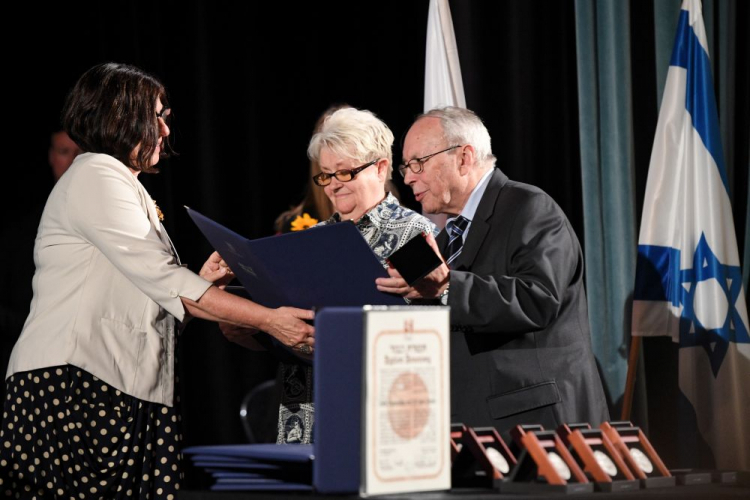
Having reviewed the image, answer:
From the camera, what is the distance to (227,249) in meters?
2.06

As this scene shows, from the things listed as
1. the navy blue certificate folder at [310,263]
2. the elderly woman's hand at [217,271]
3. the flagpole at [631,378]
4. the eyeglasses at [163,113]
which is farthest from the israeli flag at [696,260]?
the eyeglasses at [163,113]

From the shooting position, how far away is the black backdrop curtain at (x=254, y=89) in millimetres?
4137

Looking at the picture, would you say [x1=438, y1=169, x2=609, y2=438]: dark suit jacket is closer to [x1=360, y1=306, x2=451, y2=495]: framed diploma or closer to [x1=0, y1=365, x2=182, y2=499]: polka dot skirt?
[x1=0, y1=365, x2=182, y2=499]: polka dot skirt

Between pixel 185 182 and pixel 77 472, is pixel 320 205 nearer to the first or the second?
pixel 185 182

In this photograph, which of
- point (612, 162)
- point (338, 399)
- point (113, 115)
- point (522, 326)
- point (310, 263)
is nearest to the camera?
point (338, 399)

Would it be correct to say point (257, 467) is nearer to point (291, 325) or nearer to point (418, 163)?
point (291, 325)

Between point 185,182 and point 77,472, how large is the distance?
133 inches

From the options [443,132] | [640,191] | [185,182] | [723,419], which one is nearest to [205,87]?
[185,182]

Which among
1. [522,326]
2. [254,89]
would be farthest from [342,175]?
[254,89]

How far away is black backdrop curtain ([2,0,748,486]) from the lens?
4137mm

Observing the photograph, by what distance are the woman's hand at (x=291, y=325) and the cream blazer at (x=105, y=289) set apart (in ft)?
0.58

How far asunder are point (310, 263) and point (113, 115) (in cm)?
71

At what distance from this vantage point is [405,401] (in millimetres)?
1242

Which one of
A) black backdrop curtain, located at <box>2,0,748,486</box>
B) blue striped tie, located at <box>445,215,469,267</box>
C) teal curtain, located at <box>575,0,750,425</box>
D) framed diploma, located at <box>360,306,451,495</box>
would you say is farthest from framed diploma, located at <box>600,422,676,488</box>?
black backdrop curtain, located at <box>2,0,748,486</box>
